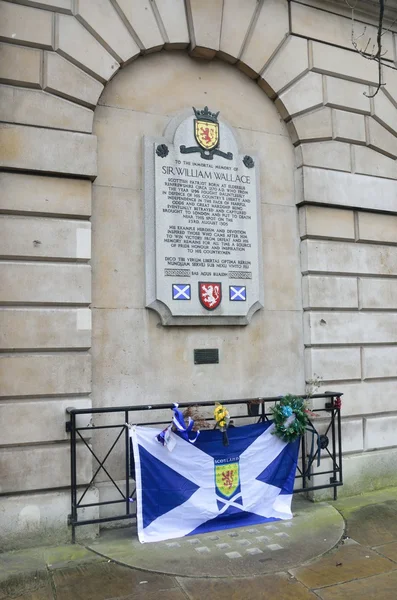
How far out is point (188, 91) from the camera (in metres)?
7.43

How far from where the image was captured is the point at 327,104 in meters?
8.05

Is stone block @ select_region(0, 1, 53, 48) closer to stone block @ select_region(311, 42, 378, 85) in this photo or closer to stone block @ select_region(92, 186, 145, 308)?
stone block @ select_region(92, 186, 145, 308)

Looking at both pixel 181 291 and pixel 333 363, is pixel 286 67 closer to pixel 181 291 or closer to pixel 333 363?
pixel 181 291

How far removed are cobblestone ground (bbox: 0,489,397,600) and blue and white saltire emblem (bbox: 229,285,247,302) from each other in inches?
113

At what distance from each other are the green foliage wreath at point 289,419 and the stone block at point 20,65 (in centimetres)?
479

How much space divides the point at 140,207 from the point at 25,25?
8.02 feet

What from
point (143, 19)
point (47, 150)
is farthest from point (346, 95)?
point (47, 150)

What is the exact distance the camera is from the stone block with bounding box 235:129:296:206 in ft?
25.5

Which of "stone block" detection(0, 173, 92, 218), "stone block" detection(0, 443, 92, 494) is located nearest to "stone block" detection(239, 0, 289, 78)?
"stone block" detection(0, 173, 92, 218)

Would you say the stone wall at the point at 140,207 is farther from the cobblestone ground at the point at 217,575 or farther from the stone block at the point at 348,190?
the cobblestone ground at the point at 217,575

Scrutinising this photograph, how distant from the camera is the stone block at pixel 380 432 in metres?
7.89

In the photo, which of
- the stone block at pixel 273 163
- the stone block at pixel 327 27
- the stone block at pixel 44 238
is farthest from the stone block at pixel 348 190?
the stone block at pixel 44 238

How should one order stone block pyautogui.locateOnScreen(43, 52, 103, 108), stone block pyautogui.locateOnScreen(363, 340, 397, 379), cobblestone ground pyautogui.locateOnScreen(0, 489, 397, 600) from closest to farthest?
1. cobblestone ground pyautogui.locateOnScreen(0, 489, 397, 600)
2. stone block pyautogui.locateOnScreen(43, 52, 103, 108)
3. stone block pyautogui.locateOnScreen(363, 340, 397, 379)

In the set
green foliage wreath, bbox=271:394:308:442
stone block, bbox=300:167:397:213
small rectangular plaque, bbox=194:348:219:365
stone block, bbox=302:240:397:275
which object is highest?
stone block, bbox=300:167:397:213
